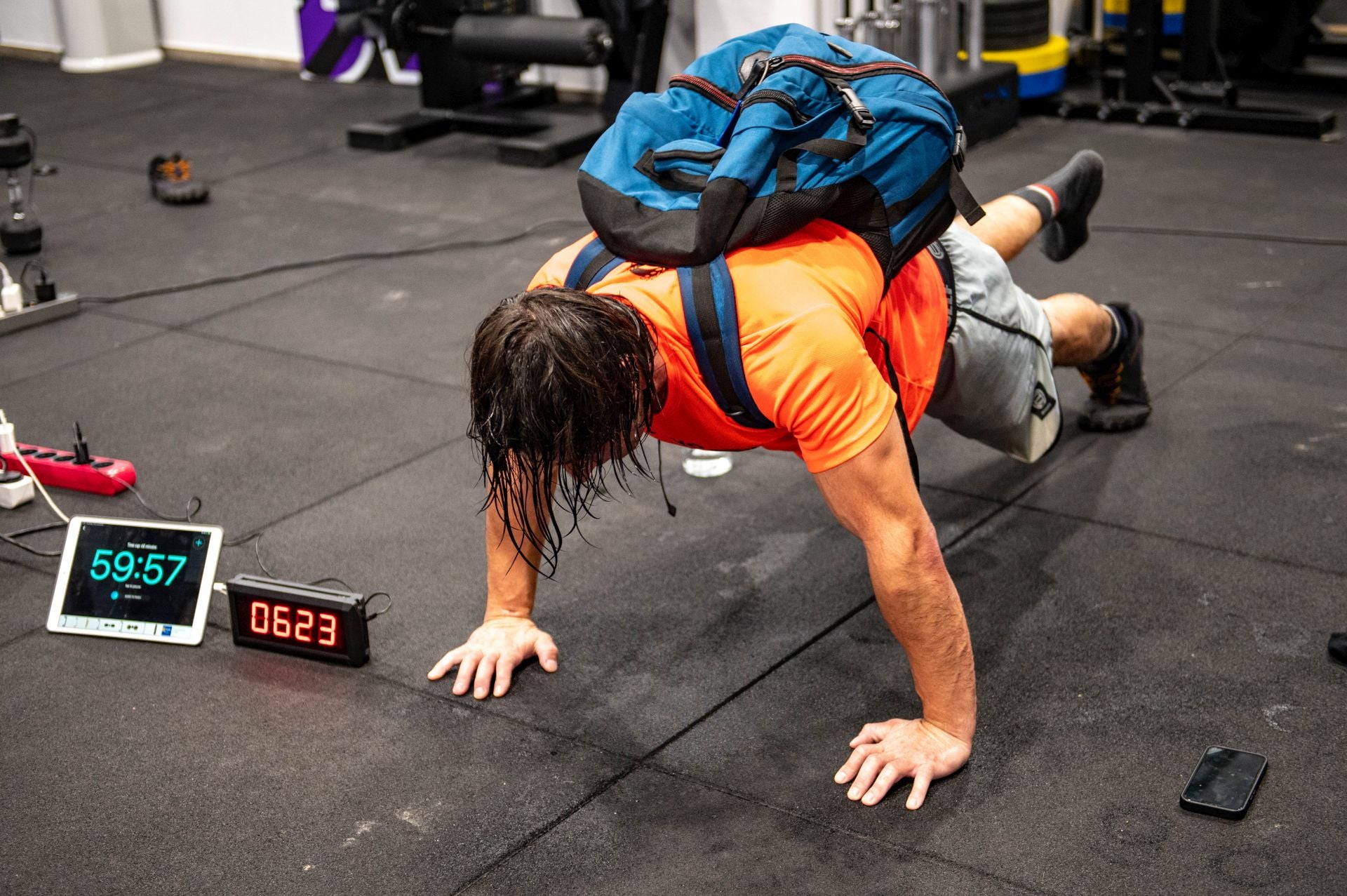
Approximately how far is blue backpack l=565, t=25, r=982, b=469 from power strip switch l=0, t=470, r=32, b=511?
1.65 metres

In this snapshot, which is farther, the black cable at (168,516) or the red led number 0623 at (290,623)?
the black cable at (168,516)

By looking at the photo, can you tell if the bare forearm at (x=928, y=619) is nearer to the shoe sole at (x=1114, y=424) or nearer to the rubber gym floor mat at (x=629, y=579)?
the rubber gym floor mat at (x=629, y=579)

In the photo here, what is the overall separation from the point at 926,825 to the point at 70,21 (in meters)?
7.62

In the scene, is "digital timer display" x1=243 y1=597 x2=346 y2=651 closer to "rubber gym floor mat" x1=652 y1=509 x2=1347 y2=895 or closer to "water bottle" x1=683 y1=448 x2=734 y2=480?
"rubber gym floor mat" x1=652 y1=509 x2=1347 y2=895

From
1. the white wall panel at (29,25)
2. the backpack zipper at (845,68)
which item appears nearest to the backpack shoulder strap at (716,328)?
the backpack zipper at (845,68)

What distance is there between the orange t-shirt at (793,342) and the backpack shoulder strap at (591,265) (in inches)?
0.7

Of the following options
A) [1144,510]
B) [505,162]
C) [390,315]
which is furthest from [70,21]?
[1144,510]

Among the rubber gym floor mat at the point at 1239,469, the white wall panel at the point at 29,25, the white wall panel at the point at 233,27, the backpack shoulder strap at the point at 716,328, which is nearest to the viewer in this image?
the backpack shoulder strap at the point at 716,328

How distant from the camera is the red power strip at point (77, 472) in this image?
3.07 meters

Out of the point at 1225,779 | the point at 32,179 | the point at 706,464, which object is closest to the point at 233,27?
the point at 32,179

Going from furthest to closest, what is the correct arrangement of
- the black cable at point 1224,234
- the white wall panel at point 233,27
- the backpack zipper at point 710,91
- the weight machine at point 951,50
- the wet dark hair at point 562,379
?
the white wall panel at point 233,27
the weight machine at point 951,50
the black cable at point 1224,234
the backpack zipper at point 710,91
the wet dark hair at point 562,379

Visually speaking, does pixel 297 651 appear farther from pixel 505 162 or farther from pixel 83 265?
pixel 505 162

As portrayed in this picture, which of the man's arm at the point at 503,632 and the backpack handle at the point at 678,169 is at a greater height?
the backpack handle at the point at 678,169

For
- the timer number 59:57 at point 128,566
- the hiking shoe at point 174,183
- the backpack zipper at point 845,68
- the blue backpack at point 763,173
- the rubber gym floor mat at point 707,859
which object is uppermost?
the backpack zipper at point 845,68
